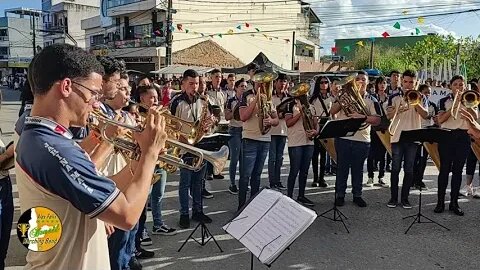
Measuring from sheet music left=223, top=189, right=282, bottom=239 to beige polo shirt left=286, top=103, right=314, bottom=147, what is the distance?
3226mm

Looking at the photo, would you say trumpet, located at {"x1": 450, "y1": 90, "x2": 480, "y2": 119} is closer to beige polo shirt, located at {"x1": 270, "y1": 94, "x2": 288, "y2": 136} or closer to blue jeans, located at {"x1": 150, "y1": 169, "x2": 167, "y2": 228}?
beige polo shirt, located at {"x1": 270, "y1": 94, "x2": 288, "y2": 136}

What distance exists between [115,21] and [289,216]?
43.7 m

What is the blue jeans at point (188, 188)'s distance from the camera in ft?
17.7

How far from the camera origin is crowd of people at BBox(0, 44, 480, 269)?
5.31 feet

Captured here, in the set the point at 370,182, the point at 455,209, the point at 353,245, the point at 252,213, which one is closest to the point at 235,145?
the point at 370,182

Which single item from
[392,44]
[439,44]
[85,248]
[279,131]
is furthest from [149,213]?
[392,44]

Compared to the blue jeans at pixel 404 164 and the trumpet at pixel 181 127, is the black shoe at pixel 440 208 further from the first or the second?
the trumpet at pixel 181 127

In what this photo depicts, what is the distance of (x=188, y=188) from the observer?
17.9ft

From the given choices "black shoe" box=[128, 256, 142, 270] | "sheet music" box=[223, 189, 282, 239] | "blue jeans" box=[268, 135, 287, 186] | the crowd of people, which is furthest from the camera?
"blue jeans" box=[268, 135, 287, 186]

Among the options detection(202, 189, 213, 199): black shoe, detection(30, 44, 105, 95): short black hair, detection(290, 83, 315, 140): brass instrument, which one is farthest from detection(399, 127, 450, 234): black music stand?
detection(30, 44, 105, 95): short black hair

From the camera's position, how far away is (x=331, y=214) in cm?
609

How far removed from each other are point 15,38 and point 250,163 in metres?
68.9

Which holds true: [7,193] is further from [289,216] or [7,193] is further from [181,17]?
[181,17]

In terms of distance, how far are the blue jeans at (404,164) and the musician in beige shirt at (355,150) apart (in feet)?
1.58
